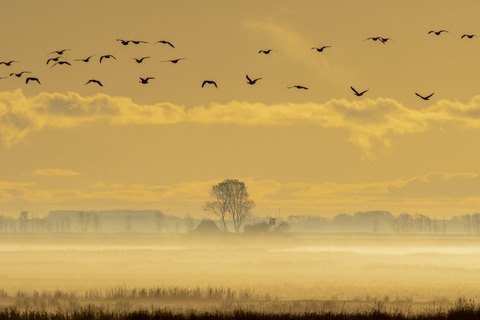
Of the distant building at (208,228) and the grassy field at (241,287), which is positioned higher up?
the distant building at (208,228)

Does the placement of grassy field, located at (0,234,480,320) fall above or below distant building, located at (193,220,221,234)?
below

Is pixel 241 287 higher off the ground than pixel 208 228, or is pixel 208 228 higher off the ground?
pixel 208 228

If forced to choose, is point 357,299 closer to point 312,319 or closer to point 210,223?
point 312,319

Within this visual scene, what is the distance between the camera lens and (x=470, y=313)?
36062 millimetres

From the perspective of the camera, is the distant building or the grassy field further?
the distant building

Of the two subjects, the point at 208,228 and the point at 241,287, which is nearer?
the point at 241,287

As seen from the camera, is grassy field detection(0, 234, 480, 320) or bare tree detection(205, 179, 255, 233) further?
bare tree detection(205, 179, 255, 233)

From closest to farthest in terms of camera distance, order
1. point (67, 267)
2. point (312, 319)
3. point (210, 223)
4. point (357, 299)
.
A: point (312, 319), point (357, 299), point (67, 267), point (210, 223)

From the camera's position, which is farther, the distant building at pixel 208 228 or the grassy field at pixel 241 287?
the distant building at pixel 208 228

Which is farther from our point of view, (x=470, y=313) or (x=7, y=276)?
(x=7, y=276)

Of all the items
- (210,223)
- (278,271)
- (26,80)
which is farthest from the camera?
(210,223)

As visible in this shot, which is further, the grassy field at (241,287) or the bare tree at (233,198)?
the bare tree at (233,198)

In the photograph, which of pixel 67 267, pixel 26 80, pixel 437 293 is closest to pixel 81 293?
pixel 437 293

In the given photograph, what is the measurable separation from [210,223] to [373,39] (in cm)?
14807
